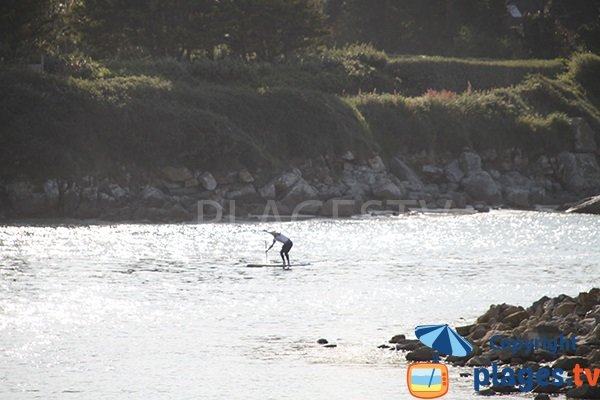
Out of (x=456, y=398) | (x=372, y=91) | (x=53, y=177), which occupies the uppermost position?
→ (x=372, y=91)

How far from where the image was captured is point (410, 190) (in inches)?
2493

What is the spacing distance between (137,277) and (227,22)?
37.0 meters

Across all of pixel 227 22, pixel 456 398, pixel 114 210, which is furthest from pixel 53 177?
pixel 456 398

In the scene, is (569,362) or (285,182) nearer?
(569,362)

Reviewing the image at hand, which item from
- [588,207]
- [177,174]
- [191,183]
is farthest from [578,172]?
[177,174]

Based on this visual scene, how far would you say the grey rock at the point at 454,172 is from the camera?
66250 millimetres

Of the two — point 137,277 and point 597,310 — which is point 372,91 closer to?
point 137,277

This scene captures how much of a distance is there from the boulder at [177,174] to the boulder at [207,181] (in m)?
0.46

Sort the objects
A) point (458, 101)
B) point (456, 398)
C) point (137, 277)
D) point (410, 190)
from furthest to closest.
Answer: point (458, 101) → point (410, 190) → point (137, 277) → point (456, 398)

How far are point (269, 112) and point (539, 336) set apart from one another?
4187cm

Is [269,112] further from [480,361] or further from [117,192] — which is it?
[480,361]

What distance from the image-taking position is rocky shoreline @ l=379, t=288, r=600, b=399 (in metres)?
22.5

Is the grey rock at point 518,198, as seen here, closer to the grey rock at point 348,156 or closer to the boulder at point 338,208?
the grey rock at point 348,156

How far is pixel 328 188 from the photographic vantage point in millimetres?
60625
